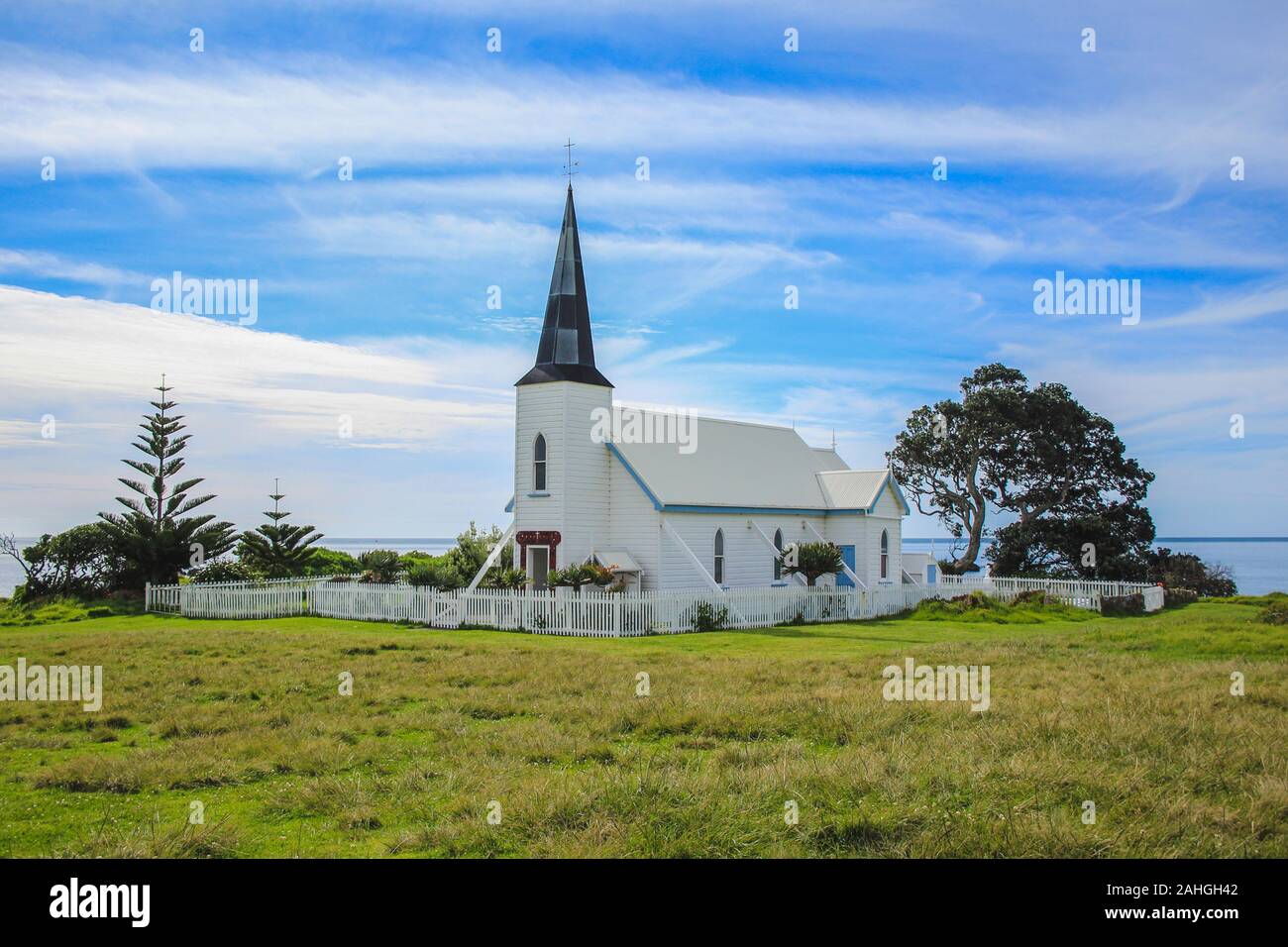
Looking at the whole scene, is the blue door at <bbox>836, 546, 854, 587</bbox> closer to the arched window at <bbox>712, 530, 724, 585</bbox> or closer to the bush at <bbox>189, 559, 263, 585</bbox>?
the arched window at <bbox>712, 530, 724, 585</bbox>

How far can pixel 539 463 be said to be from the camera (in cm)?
3008

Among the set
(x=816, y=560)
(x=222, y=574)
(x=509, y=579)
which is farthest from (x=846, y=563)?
(x=222, y=574)

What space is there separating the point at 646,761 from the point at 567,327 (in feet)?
73.5

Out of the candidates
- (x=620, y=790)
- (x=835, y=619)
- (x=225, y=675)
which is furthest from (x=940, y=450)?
(x=620, y=790)

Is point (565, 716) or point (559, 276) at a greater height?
point (559, 276)

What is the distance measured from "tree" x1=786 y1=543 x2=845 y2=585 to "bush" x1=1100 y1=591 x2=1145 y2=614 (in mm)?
9595

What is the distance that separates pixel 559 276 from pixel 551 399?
435cm

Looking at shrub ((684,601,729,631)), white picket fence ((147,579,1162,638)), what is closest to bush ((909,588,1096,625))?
white picket fence ((147,579,1162,638))

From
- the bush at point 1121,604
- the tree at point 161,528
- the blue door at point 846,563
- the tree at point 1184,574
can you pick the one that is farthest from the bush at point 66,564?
the tree at point 1184,574

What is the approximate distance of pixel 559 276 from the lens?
31.3m

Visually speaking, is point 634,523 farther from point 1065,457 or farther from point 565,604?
point 1065,457

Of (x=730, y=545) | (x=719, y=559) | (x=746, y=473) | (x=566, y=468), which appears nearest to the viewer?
(x=566, y=468)

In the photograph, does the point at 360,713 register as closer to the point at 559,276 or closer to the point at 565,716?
the point at 565,716

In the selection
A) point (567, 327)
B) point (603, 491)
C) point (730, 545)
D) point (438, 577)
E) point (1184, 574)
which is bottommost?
point (1184, 574)
